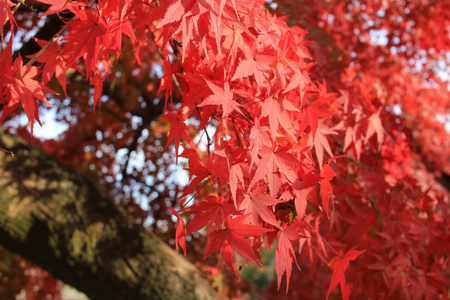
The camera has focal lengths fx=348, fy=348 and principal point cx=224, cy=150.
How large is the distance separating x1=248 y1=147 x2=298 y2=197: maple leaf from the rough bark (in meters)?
1.54

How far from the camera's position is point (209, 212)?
3.00 ft

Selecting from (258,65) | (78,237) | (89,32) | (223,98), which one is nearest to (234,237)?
(223,98)

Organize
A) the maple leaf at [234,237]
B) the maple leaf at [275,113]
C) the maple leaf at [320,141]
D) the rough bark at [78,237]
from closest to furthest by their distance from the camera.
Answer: the maple leaf at [234,237] < the maple leaf at [275,113] < the maple leaf at [320,141] < the rough bark at [78,237]

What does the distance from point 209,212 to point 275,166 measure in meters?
0.21

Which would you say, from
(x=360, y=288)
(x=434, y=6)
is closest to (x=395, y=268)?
(x=360, y=288)

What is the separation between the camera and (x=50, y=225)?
201cm

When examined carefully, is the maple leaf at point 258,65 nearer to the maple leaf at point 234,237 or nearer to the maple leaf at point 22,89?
the maple leaf at point 234,237

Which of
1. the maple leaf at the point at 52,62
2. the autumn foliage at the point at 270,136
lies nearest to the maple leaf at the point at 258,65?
the autumn foliage at the point at 270,136

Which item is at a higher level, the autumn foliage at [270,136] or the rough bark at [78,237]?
the autumn foliage at [270,136]

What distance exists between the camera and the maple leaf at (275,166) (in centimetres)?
90

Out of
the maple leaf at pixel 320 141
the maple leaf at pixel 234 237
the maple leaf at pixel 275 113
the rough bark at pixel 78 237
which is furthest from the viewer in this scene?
the rough bark at pixel 78 237

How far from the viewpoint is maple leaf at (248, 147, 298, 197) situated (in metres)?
0.90

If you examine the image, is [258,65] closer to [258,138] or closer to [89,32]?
[258,138]

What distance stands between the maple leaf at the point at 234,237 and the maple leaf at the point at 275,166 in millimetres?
99
